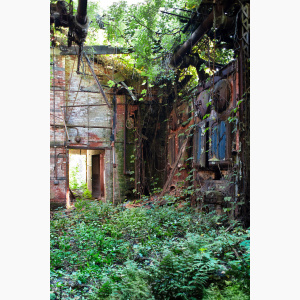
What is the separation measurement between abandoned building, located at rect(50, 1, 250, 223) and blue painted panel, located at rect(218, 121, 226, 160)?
0.08 feet

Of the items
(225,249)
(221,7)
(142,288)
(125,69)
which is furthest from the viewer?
(125,69)

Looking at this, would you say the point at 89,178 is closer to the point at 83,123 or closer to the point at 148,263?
the point at 83,123

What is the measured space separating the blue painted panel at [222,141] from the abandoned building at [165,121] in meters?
0.02

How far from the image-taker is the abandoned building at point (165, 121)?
5.01 meters

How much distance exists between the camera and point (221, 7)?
501 centimetres

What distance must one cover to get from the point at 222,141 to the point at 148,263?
11.1ft

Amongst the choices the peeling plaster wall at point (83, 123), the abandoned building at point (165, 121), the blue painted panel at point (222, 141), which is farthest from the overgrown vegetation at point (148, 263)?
the peeling plaster wall at point (83, 123)

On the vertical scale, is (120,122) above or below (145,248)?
above

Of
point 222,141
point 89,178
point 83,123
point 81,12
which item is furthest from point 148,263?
point 89,178

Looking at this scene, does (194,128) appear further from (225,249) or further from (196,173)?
(225,249)

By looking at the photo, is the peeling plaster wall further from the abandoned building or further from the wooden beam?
the wooden beam

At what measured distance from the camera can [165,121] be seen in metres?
8.97
